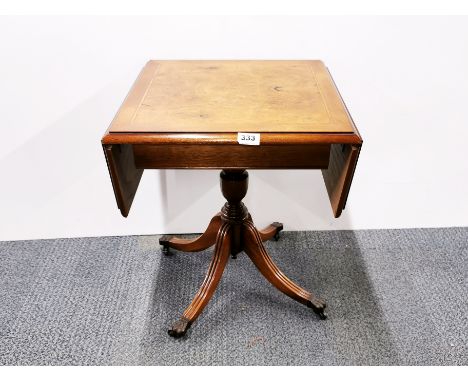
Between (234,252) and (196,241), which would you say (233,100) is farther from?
(196,241)

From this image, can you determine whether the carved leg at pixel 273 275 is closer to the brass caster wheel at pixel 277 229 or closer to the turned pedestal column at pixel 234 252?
the turned pedestal column at pixel 234 252

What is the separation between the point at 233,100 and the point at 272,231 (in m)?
0.77

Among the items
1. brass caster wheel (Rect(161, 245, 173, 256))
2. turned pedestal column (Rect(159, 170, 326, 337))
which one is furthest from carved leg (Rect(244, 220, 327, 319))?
brass caster wheel (Rect(161, 245, 173, 256))

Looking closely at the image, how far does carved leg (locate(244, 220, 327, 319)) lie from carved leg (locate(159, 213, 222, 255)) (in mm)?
128

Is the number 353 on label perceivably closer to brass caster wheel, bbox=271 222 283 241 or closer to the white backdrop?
the white backdrop

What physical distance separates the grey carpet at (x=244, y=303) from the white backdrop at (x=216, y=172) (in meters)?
0.11

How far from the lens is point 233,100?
1189 millimetres

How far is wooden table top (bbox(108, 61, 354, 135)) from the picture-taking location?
3.52ft

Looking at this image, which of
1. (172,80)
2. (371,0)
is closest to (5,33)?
(172,80)

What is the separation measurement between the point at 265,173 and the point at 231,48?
48cm

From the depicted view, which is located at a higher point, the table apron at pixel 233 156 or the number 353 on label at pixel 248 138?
the number 353 on label at pixel 248 138

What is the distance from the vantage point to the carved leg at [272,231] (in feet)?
5.96

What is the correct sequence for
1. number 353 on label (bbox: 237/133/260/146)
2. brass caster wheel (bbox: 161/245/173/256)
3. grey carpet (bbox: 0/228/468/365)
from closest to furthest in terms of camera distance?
number 353 on label (bbox: 237/133/260/146) < grey carpet (bbox: 0/228/468/365) < brass caster wheel (bbox: 161/245/173/256)

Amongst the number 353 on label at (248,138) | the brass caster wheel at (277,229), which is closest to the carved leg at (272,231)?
the brass caster wheel at (277,229)
